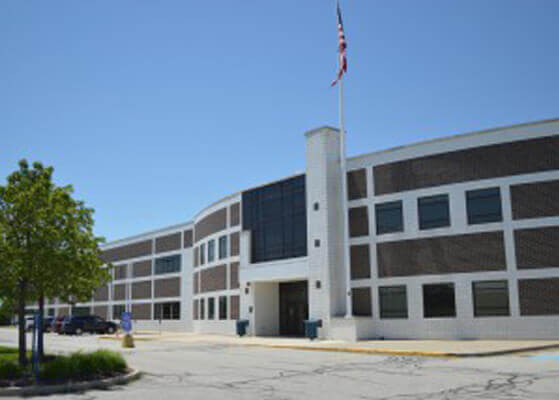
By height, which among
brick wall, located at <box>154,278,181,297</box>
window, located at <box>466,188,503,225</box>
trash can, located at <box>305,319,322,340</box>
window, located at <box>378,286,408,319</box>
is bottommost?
trash can, located at <box>305,319,322,340</box>

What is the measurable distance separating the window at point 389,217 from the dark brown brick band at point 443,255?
2.65 ft

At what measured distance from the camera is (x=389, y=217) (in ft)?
109

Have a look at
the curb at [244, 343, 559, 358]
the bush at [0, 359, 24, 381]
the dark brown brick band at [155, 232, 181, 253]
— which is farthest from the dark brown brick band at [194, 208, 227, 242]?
the bush at [0, 359, 24, 381]

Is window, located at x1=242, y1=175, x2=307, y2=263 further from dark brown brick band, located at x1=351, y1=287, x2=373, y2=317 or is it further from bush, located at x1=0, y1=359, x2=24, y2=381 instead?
bush, located at x1=0, y1=359, x2=24, y2=381

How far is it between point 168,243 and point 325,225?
30884 millimetres

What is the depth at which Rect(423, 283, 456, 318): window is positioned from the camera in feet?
100

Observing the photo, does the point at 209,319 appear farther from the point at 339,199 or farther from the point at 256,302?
the point at 339,199

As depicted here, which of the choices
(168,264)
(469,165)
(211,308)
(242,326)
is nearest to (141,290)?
(168,264)

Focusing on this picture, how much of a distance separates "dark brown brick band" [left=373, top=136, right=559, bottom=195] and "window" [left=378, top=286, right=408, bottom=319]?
5.49m

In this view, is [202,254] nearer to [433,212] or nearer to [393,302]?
[393,302]

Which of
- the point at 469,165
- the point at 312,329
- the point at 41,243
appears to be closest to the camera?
the point at 41,243

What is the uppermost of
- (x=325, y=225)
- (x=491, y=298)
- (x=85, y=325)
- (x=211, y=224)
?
(x=211, y=224)

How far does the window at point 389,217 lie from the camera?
32.8m

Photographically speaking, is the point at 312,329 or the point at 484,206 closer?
the point at 484,206
